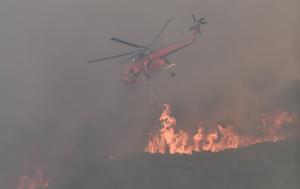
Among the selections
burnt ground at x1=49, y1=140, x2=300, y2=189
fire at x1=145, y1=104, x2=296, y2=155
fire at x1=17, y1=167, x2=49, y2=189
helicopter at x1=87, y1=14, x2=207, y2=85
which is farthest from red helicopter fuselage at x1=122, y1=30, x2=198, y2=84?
fire at x1=17, y1=167, x2=49, y2=189

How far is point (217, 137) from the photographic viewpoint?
236 ft

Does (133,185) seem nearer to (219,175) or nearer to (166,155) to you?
(166,155)

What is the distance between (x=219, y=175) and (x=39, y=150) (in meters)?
41.3

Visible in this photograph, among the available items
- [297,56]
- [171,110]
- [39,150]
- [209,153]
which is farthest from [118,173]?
[297,56]

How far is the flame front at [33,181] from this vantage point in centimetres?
7857

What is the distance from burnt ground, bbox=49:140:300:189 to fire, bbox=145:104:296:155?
2966 millimetres

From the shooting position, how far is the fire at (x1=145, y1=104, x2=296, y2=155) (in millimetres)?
69688

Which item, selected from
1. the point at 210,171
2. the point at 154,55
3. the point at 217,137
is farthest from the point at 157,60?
the point at 217,137

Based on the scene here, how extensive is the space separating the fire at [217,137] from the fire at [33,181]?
21.2 m

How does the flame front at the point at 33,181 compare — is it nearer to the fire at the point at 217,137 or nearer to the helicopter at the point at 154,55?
the fire at the point at 217,137

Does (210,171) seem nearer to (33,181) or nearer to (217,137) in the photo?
(217,137)

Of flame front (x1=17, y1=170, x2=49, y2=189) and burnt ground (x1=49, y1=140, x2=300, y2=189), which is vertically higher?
flame front (x1=17, y1=170, x2=49, y2=189)

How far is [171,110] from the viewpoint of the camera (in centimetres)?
8219

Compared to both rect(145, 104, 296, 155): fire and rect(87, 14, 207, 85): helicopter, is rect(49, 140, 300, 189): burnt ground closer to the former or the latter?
rect(145, 104, 296, 155): fire
